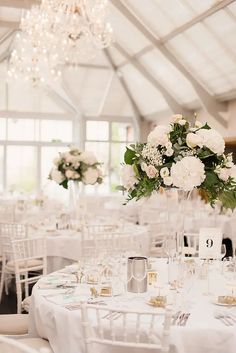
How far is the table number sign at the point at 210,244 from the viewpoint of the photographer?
3.62 m

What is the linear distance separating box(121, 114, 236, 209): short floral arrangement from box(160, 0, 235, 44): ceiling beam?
6940 millimetres

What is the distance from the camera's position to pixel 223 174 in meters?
3.50

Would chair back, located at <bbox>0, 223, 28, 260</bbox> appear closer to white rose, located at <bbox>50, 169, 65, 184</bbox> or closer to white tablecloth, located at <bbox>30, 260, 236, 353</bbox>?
white rose, located at <bbox>50, 169, 65, 184</bbox>

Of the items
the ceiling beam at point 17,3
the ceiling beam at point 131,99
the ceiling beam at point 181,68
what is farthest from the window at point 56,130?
the ceiling beam at point 17,3

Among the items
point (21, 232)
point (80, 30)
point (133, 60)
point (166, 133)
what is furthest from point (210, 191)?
point (133, 60)

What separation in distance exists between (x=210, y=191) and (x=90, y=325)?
1317 millimetres

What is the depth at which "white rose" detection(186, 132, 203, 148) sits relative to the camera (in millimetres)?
3445

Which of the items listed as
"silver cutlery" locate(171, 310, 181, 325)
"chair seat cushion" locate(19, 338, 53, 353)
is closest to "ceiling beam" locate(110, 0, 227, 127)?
"chair seat cushion" locate(19, 338, 53, 353)

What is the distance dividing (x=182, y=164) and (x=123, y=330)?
1141 millimetres

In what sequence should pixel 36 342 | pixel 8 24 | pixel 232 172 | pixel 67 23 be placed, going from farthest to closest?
pixel 8 24 < pixel 67 23 < pixel 232 172 < pixel 36 342

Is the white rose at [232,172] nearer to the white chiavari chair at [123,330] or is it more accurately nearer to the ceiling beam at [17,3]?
the white chiavari chair at [123,330]

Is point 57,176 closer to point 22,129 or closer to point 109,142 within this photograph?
point 22,129

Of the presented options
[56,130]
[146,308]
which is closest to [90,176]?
[146,308]

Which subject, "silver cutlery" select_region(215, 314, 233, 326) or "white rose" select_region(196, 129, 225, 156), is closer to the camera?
"silver cutlery" select_region(215, 314, 233, 326)
